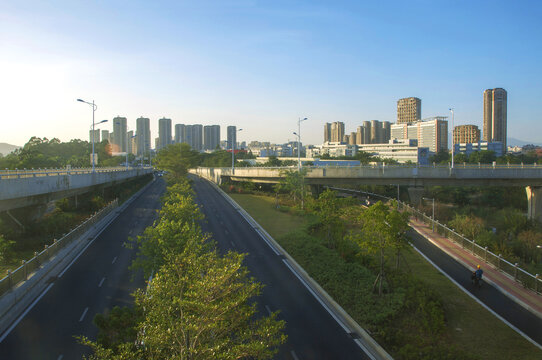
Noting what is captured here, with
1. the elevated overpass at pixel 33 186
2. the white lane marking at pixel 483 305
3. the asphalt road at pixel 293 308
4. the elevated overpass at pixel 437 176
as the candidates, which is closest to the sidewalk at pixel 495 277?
the white lane marking at pixel 483 305

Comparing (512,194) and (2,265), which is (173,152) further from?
(512,194)

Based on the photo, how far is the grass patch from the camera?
44.1 feet

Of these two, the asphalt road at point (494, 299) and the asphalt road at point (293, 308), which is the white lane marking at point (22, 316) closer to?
the asphalt road at point (293, 308)

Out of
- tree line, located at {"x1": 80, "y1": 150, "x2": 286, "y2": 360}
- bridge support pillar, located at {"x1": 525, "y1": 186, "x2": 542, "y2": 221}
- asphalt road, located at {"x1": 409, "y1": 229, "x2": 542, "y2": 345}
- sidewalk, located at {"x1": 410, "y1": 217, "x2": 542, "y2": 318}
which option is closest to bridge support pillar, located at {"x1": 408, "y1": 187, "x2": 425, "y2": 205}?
bridge support pillar, located at {"x1": 525, "y1": 186, "x2": 542, "y2": 221}

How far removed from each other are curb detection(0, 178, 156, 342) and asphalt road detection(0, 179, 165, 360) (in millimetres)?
341

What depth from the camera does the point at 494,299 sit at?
18.9 metres

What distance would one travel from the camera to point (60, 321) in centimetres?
1595

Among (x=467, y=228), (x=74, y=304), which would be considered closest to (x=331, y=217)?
(x=467, y=228)

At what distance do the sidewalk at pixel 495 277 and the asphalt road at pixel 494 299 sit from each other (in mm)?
288

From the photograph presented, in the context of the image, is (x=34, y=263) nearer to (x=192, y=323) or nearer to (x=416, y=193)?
(x=192, y=323)

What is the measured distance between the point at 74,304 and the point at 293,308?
10.7 meters

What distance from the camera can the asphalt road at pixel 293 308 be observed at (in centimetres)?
1362

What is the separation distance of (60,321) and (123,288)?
4.00 metres

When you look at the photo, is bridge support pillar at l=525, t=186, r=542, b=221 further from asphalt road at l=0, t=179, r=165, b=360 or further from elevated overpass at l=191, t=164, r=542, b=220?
asphalt road at l=0, t=179, r=165, b=360
